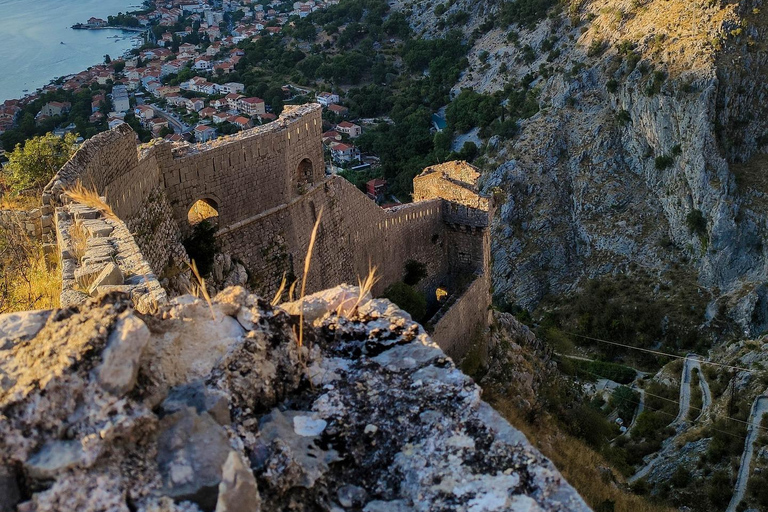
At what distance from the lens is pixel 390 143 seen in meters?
52.8

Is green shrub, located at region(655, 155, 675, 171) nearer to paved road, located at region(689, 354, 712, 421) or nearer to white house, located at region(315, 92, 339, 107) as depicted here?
paved road, located at region(689, 354, 712, 421)

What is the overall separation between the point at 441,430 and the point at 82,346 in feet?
4.60

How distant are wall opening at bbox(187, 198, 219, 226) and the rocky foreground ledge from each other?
310 inches

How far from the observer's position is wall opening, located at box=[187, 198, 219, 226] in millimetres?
10938

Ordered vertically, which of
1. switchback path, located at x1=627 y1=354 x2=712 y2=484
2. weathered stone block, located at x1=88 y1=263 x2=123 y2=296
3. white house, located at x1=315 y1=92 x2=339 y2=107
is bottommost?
switchback path, located at x1=627 y1=354 x2=712 y2=484

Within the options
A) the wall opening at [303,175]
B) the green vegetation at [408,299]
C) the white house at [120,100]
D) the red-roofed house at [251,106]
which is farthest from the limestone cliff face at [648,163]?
the white house at [120,100]

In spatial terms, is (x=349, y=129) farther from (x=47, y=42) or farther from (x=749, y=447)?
(x=47, y=42)

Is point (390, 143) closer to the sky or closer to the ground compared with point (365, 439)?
closer to the ground

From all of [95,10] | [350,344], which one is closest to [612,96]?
[350,344]

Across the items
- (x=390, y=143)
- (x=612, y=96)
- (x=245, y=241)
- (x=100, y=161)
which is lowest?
(x=390, y=143)

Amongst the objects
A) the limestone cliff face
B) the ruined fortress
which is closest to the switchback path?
the limestone cliff face

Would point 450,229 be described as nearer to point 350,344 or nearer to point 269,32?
point 350,344

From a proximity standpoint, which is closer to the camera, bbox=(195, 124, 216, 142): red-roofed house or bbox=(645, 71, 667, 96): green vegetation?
bbox=(645, 71, 667, 96): green vegetation

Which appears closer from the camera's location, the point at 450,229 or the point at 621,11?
the point at 450,229
